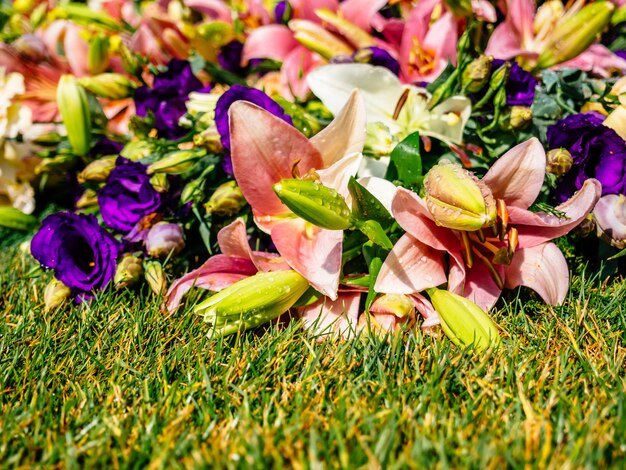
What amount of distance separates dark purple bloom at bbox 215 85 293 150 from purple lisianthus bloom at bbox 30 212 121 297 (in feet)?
0.96

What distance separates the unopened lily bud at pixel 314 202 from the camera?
88 centimetres

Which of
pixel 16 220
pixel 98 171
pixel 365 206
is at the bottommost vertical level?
pixel 16 220

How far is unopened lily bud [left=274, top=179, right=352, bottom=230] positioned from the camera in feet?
2.89

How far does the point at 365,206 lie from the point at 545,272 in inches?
11.7

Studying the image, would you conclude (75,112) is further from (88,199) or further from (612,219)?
(612,219)

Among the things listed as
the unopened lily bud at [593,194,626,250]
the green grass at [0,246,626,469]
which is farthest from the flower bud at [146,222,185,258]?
the unopened lily bud at [593,194,626,250]

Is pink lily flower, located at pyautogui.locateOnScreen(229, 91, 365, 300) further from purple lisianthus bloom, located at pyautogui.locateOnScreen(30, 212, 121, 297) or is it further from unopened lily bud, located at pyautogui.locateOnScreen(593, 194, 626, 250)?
unopened lily bud, located at pyautogui.locateOnScreen(593, 194, 626, 250)

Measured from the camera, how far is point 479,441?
672 millimetres

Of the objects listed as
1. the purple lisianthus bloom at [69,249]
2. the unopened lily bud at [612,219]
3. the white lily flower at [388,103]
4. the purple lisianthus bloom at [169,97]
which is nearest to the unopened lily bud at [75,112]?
the purple lisianthus bloom at [169,97]

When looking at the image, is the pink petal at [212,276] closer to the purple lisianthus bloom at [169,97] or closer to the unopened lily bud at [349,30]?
the purple lisianthus bloom at [169,97]

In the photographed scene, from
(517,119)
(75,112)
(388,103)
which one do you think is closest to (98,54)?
(75,112)

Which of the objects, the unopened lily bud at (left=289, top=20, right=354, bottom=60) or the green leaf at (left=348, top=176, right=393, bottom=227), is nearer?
the green leaf at (left=348, top=176, right=393, bottom=227)

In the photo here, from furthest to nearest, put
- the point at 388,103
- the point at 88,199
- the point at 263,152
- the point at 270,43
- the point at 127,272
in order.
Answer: the point at 270,43 → the point at 88,199 → the point at 388,103 → the point at 127,272 → the point at 263,152

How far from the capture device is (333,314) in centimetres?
103
